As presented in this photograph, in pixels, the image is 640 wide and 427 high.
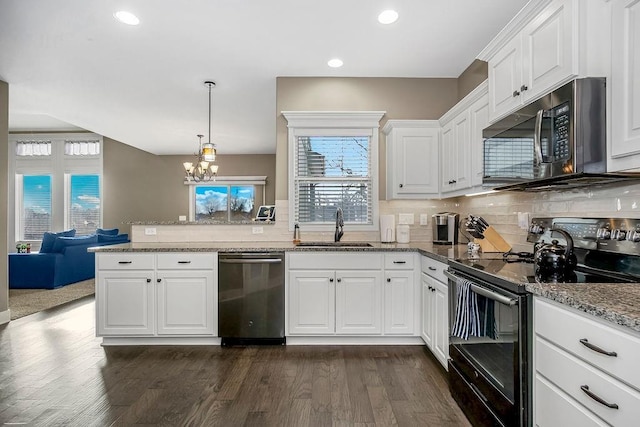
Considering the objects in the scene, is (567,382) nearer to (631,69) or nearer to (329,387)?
(631,69)

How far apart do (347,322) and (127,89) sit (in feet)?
12.2

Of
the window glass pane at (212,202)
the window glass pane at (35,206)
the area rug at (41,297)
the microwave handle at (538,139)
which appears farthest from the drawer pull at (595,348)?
the window glass pane at (35,206)

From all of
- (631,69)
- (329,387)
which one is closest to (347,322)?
(329,387)

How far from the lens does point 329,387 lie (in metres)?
2.48

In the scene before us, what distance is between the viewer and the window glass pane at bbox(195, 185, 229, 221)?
9258mm

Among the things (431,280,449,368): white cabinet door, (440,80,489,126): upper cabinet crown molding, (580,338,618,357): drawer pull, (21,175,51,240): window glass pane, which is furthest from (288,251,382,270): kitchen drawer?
(21,175,51,240): window glass pane

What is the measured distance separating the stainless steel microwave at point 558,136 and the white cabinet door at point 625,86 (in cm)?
6

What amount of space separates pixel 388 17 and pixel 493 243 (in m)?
1.87

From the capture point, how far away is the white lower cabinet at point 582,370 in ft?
3.40

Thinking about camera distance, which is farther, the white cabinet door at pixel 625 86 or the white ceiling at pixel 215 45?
the white ceiling at pixel 215 45

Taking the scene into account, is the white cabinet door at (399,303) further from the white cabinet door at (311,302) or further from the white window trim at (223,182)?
the white window trim at (223,182)

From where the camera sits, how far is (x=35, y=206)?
27.7 ft

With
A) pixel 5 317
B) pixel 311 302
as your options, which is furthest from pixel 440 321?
pixel 5 317

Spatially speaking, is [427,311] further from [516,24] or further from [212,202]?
[212,202]
